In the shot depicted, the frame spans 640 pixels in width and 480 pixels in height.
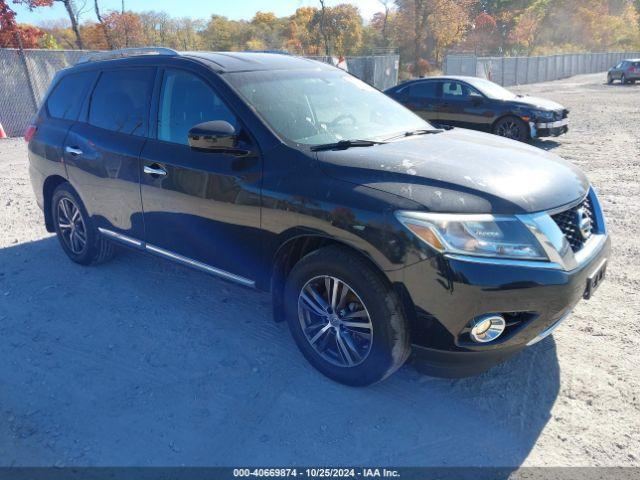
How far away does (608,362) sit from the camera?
3193 millimetres

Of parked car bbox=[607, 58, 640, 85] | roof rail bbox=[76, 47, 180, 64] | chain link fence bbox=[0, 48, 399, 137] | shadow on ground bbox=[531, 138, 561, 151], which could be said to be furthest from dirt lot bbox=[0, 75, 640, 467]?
parked car bbox=[607, 58, 640, 85]

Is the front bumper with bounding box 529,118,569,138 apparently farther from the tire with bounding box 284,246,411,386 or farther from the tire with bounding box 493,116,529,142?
the tire with bounding box 284,246,411,386

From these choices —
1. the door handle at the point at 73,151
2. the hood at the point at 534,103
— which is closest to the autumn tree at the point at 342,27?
the hood at the point at 534,103

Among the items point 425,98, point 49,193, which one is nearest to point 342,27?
point 425,98

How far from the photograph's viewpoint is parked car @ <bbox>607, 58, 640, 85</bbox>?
32.0 m

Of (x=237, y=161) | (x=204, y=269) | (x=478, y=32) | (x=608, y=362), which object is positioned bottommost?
(x=608, y=362)

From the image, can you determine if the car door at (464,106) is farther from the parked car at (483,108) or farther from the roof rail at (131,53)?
the roof rail at (131,53)

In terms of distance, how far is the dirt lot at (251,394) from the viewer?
2566 millimetres

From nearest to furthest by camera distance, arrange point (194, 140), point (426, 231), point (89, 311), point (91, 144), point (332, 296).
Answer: point (426, 231) → point (332, 296) → point (194, 140) → point (89, 311) → point (91, 144)

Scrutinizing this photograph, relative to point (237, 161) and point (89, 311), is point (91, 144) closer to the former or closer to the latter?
point (89, 311)

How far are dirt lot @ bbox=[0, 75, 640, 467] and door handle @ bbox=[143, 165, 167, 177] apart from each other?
1.09 meters

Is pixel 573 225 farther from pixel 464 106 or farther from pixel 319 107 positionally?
pixel 464 106

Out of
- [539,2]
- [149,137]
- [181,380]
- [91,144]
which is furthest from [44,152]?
[539,2]

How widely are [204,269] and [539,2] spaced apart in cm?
8211
